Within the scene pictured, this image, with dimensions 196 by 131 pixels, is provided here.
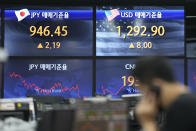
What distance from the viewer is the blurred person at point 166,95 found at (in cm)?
133

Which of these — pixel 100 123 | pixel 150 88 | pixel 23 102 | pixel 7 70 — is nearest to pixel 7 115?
pixel 23 102

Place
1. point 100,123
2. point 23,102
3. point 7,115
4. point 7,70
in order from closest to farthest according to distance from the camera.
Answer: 1. point 100,123
2. point 7,115
3. point 23,102
4. point 7,70

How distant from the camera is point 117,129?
1804mm

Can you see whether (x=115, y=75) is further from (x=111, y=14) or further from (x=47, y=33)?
(x=47, y=33)

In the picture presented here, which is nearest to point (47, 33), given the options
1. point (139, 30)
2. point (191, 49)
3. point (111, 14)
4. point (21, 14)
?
point (21, 14)

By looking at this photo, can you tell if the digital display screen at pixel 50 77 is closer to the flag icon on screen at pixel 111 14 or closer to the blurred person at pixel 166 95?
the flag icon on screen at pixel 111 14

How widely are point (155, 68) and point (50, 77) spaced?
14.0 ft

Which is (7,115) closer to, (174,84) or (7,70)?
(174,84)

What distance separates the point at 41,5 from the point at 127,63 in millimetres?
1513

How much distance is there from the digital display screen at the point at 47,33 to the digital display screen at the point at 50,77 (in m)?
0.13

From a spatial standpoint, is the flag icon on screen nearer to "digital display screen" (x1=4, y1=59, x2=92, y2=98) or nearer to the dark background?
the dark background

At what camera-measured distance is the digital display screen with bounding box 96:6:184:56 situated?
220 inches

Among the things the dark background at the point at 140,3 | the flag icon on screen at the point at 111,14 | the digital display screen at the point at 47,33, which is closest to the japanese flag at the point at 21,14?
the digital display screen at the point at 47,33

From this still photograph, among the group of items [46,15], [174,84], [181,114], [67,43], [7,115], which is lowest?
[7,115]
